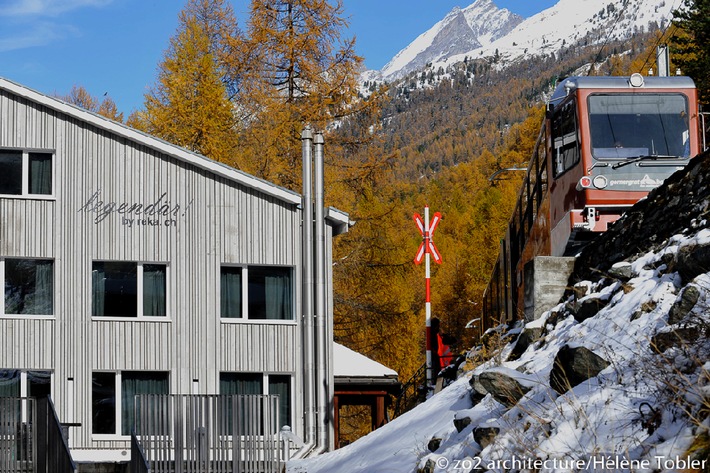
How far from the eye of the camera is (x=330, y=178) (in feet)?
115

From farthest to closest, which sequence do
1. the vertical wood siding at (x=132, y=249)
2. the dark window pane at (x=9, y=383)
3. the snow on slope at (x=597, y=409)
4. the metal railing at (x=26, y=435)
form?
1. the vertical wood siding at (x=132, y=249)
2. the dark window pane at (x=9, y=383)
3. the metal railing at (x=26, y=435)
4. the snow on slope at (x=597, y=409)

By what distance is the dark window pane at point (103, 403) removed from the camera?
931 inches

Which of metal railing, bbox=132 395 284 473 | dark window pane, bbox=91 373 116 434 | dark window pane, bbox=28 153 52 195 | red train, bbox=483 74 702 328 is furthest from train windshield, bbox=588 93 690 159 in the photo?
dark window pane, bbox=28 153 52 195

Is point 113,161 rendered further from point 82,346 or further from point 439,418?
point 439,418

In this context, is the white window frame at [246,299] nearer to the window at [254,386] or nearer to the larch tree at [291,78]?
the window at [254,386]

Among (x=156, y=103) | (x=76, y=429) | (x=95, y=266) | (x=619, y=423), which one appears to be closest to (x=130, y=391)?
(x=76, y=429)

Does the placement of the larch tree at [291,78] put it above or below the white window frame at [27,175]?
above

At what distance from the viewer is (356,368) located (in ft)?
94.7

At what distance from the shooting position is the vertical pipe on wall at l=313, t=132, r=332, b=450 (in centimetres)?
2361

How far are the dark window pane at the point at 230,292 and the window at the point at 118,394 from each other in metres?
1.95

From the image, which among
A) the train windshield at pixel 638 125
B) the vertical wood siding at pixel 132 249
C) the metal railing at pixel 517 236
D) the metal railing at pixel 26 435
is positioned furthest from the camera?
the vertical wood siding at pixel 132 249

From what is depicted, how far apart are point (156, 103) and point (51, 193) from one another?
61.8 feet

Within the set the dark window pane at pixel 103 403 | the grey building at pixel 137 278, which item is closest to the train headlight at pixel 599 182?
the grey building at pixel 137 278

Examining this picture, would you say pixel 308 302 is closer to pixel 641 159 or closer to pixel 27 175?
pixel 27 175
